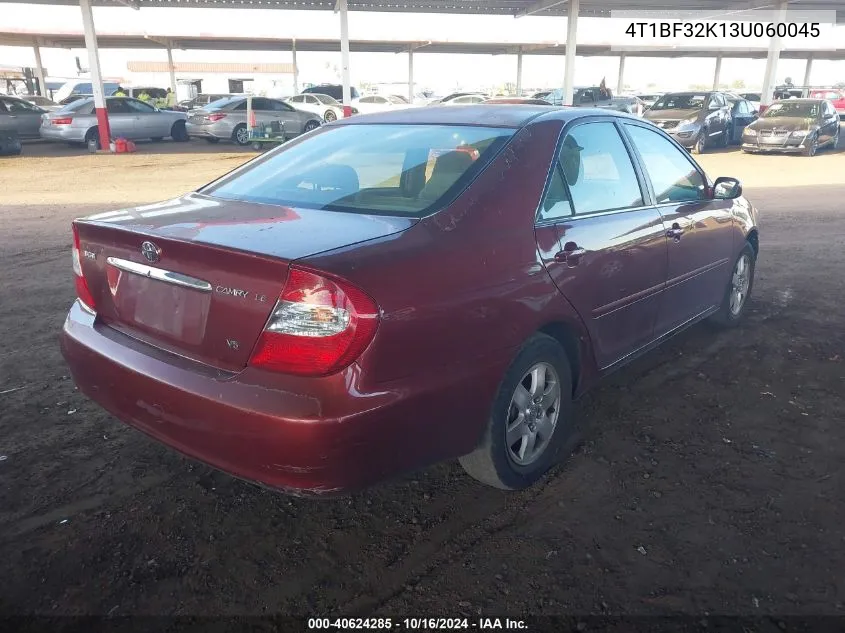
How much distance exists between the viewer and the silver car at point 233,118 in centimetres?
2055

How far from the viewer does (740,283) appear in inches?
195

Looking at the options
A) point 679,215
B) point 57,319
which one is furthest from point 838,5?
point 57,319

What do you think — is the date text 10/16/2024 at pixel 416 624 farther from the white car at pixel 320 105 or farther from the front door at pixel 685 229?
the white car at pixel 320 105

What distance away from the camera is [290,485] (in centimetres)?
217

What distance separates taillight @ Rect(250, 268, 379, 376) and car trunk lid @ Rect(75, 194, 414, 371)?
6 centimetres

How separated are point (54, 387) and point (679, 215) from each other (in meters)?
3.73

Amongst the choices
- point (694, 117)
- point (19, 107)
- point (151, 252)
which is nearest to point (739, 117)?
point (694, 117)

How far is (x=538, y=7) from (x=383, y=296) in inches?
864

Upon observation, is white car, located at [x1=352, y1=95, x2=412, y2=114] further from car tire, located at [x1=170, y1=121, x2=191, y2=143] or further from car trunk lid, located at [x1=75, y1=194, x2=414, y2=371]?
car trunk lid, located at [x1=75, y1=194, x2=414, y2=371]

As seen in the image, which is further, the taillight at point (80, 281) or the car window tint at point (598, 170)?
the car window tint at point (598, 170)

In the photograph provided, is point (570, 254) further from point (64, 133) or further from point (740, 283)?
point (64, 133)

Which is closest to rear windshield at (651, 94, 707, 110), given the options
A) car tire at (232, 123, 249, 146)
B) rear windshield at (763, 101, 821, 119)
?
rear windshield at (763, 101, 821, 119)

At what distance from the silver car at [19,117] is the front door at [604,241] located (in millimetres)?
19170

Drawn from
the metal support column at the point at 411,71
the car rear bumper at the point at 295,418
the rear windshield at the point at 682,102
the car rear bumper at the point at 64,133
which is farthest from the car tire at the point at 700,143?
the metal support column at the point at 411,71
